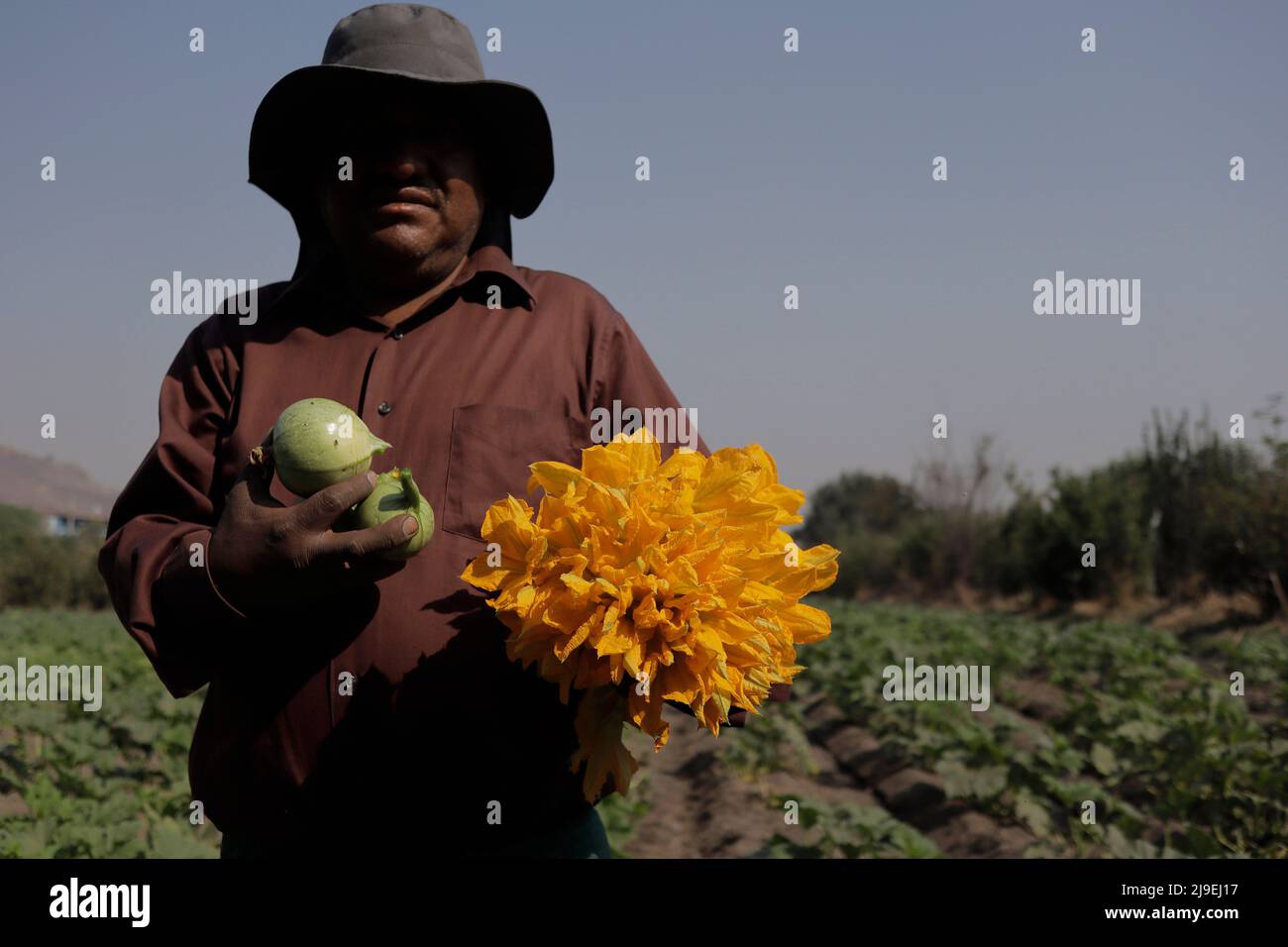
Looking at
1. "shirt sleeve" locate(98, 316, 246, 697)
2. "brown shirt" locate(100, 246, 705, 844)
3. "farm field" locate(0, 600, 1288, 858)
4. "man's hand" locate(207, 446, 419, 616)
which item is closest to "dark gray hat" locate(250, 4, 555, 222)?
"brown shirt" locate(100, 246, 705, 844)

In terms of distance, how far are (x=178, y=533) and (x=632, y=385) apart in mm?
938

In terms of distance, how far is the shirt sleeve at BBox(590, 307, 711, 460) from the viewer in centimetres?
216

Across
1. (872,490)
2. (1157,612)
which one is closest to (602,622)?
(1157,612)

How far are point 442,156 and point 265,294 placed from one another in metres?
0.54

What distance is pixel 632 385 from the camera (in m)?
2.22

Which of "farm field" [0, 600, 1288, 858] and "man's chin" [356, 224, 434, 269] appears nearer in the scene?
"man's chin" [356, 224, 434, 269]

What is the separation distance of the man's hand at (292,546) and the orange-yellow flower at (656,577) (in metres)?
0.18

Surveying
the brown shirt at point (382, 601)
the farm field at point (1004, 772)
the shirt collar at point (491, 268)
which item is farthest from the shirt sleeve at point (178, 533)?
the farm field at point (1004, 772)

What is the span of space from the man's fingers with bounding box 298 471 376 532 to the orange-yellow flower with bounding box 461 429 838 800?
227 mm

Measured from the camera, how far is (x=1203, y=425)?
28.1 metres

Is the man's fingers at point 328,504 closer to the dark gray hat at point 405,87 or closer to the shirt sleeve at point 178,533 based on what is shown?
the shirt sleeve at point 178,533

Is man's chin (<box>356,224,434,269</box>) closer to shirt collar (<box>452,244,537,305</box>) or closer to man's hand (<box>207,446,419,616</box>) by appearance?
shirt collar (<box>452,244,537,305</box>)

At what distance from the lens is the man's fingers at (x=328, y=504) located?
1.67m
